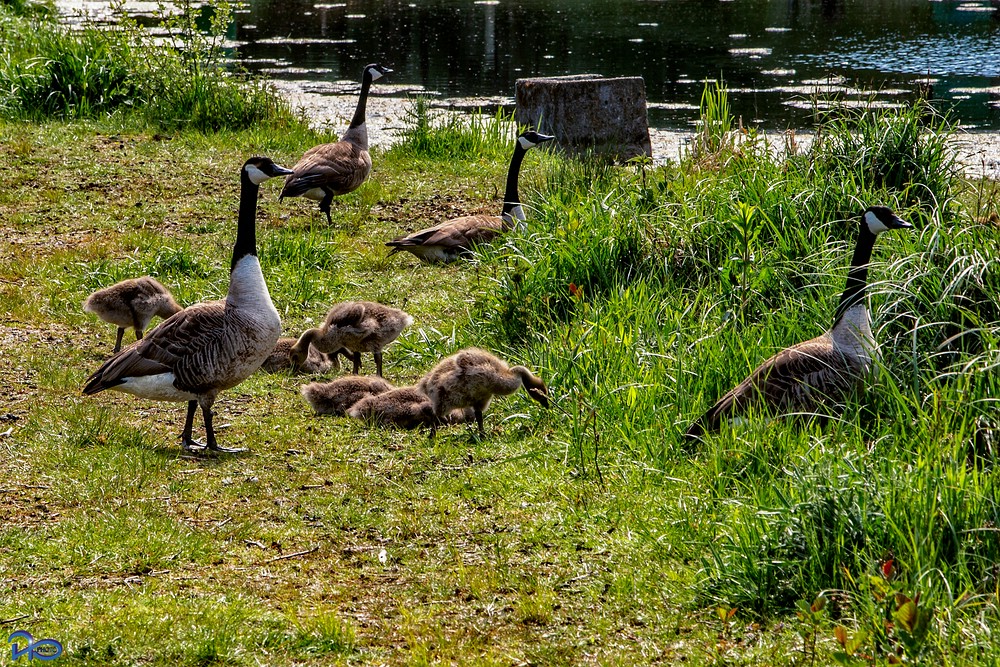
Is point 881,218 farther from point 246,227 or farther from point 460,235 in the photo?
point 460,235

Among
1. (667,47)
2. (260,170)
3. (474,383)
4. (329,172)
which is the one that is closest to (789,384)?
(474,383)

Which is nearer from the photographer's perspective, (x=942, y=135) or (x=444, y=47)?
(x=942, y=135)

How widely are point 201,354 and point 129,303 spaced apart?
214 centimetres

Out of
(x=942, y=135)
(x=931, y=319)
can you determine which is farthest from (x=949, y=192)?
(x=931, y=319)

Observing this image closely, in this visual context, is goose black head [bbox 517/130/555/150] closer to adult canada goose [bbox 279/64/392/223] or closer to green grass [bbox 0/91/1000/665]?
green grass [bbox 0/91/1000/665]

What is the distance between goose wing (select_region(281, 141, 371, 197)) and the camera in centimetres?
1202

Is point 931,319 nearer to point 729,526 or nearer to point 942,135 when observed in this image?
point 729,526

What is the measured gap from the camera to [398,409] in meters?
7.59

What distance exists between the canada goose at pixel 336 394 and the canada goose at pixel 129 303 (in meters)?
1.69

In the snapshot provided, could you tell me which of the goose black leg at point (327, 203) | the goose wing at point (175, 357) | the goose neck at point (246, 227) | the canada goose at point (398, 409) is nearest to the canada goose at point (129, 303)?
the goose neck at point (246, 227)

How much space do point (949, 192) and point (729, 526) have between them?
17.9 ft

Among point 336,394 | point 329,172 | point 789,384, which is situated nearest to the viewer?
point 789,384

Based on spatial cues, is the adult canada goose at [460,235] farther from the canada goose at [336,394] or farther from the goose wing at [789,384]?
the goose wing at [789,384]

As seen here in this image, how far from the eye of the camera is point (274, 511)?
636cm
